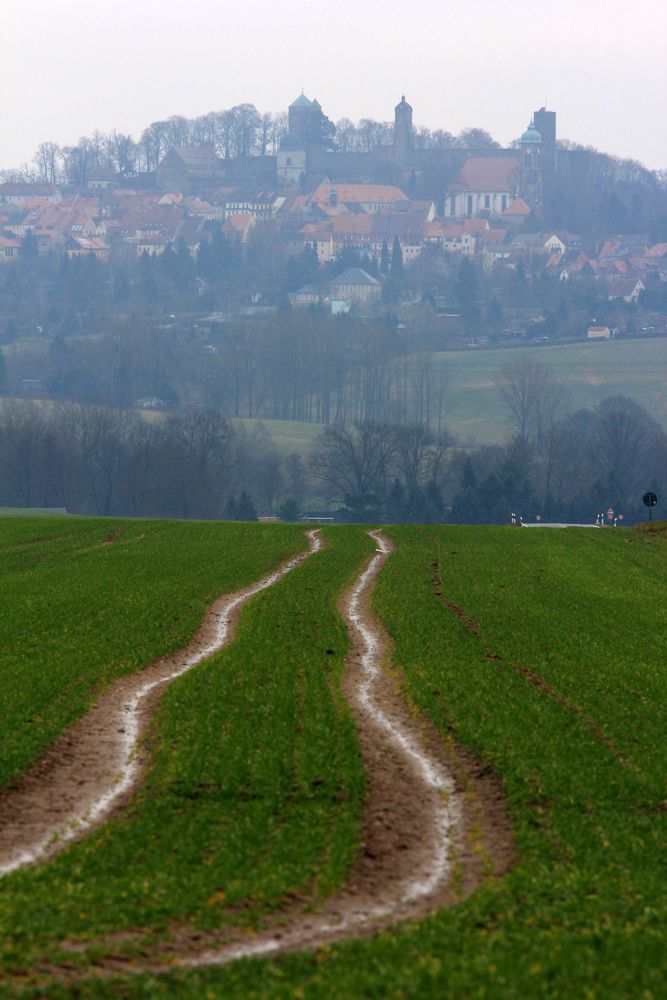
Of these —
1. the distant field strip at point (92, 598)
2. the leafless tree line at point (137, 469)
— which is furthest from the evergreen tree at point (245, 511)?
the distant field strip at point (92, 598)

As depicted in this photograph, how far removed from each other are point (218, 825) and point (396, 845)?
1.90 m

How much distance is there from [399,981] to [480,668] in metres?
13.2

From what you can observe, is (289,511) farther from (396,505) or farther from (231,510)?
(396,505)

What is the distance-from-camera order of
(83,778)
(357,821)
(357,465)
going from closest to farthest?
(357,821)
(83,778)
(357,465)

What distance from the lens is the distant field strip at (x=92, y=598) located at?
2128 cm

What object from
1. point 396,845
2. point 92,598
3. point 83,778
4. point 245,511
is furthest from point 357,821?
point 245,511

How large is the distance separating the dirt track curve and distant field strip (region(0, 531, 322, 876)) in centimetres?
15

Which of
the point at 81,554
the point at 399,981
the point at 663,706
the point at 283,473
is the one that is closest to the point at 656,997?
the point at 399,981

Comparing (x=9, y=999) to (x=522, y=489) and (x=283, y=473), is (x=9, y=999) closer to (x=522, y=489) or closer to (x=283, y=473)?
(x=522, y=489)

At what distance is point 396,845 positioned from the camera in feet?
49.2

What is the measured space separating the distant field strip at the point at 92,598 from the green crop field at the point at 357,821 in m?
1.58

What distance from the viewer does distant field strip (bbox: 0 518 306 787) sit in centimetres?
2128

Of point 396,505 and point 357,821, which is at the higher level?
point 357,821

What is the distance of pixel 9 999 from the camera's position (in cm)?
1104
